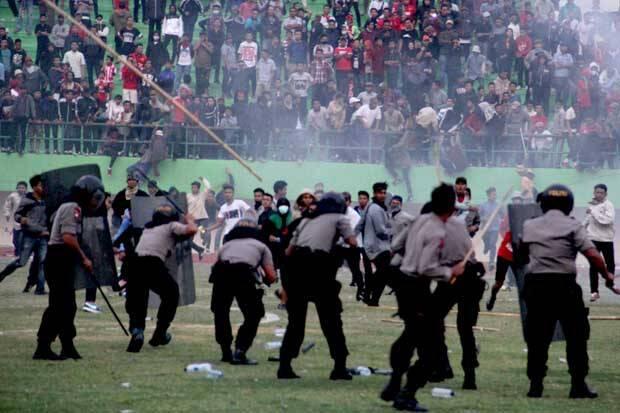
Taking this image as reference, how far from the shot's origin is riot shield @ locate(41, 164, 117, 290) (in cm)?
1409

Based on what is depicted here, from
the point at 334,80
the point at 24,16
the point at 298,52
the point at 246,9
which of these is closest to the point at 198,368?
the point at 334,80

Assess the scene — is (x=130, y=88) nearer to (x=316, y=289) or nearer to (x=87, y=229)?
(x=87, y=229)

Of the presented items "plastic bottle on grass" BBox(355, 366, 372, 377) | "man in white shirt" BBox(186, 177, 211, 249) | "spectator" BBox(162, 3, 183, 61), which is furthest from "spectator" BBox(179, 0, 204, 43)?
"plastic bottle on grass" BBox(355, 366, 372, 377)

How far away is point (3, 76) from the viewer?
31.7 metres

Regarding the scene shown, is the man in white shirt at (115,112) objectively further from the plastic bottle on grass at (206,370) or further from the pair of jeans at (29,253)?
the plastic bottle on grass at (206,370)

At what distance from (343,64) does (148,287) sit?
17434 mm

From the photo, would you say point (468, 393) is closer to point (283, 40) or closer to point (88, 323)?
point (88, 323)

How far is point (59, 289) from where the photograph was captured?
1330 cm

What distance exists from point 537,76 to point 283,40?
5298 millimetres

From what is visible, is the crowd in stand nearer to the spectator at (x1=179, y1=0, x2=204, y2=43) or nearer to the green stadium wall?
the spectator at (x1=179, y1=0, x2=204, y2=43)

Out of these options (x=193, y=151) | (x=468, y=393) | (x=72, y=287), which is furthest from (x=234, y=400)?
(x=193, y=151)

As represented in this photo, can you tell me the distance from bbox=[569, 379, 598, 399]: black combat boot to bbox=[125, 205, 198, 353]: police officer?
167 inches

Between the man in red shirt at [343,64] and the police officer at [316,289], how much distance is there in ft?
62.5

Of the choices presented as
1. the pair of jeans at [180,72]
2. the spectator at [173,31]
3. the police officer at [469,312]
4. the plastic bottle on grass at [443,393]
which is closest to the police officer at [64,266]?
the police officer at [469,312]
